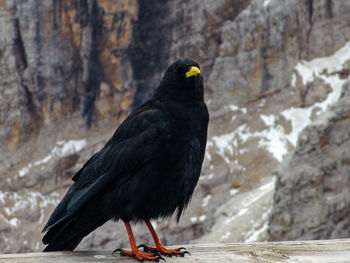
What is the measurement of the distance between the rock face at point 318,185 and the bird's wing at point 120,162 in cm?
1367

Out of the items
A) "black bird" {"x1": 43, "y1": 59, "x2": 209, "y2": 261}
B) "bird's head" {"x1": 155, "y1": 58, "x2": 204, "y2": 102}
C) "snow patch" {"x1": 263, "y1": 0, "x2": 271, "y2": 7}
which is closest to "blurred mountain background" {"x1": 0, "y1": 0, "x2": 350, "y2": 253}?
"snow patch" {"x1": 263, "y1": 0, "x2": 271, "y2": 7}

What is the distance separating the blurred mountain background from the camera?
38.8m

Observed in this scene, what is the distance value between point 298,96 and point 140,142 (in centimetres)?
3959

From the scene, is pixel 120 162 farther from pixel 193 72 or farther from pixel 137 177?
pixel 193 72

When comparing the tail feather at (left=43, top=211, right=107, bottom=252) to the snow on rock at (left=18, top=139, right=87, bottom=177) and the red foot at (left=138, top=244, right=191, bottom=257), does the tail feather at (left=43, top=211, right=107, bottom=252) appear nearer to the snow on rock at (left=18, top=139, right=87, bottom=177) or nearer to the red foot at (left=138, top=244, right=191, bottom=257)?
the red foot at (left=138, top=244, right=191, bottom=257)

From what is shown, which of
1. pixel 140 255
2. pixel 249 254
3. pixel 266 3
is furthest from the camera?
pixel 266 3

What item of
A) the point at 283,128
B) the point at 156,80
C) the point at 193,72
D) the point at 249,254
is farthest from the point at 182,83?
the point at 156,80

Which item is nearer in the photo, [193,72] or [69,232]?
[69,232]

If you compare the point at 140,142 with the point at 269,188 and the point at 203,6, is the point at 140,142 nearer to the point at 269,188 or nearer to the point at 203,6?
the point at 269,188

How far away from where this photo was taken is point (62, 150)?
4897 centimetres

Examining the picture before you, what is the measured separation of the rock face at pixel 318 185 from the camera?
1677 centimetres

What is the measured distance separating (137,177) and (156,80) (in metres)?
47.9

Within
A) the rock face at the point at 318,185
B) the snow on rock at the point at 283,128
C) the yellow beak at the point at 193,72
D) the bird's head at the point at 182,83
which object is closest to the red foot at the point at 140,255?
the bird's head at the point at 182,83

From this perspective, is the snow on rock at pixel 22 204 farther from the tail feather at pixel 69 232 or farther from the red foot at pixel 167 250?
the red foot at pixel 167 250
